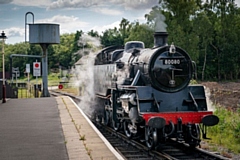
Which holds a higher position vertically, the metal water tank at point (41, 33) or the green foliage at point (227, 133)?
the metal water tank at point (41, 33)

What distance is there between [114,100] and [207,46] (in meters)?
39.7

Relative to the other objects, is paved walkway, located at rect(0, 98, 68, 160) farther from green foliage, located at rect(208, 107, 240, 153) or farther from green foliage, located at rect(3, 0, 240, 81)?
green foliage, located at rect(3, 0, 240, 81)

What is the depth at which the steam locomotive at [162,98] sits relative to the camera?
12.0 m

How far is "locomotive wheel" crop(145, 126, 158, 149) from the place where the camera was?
11.7m

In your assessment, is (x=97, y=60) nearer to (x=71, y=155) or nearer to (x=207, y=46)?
(x=71, y=155)

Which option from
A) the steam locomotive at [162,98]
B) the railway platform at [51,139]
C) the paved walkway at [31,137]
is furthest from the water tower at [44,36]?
the steam locomotive at [162,98]

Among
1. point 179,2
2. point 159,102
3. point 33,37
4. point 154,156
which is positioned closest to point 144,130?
point 159,102

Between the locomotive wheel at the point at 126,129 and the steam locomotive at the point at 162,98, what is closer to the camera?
the steam locomotive at the point at 162,98

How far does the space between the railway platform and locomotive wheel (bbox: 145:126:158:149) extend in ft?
4.87

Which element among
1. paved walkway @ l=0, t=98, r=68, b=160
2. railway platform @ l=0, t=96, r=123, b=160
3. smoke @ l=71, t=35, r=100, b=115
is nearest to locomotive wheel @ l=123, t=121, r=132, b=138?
railway platform @ l=0, t=96, r=123, b=160

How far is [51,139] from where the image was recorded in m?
10.7

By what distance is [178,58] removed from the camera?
1280 cm

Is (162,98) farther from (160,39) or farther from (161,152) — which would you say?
(160,39)

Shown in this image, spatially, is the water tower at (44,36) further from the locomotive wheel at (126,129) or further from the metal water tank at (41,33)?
the locomotive wheel at (126,129)
